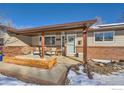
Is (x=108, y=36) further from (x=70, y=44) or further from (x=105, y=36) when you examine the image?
(x=70, y=44)

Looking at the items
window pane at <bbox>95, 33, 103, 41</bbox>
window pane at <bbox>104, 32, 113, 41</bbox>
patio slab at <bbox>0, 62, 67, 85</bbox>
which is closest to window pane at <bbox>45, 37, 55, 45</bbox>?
window pane at <bbox>95, 33, 103, 41</bbox>

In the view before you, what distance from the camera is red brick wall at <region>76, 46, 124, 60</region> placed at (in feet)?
21.1

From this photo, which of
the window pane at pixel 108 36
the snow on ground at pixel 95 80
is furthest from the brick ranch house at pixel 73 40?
the snow on ground at pixel 95 80

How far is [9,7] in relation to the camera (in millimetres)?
4371

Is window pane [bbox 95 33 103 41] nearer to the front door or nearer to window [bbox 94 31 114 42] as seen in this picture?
window [bbox 94 31 114 42]

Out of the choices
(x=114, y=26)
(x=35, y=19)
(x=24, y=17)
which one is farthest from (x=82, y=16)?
(x=114, y=26)

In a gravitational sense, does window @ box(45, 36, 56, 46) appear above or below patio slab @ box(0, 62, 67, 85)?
above

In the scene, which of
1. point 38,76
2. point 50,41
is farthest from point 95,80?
point 50,41

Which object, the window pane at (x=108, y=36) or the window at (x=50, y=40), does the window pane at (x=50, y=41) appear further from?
the window pane at (x=108, y=36)

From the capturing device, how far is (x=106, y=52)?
22.5 feet

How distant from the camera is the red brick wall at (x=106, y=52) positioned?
6443mm

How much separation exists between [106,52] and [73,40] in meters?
2.71
